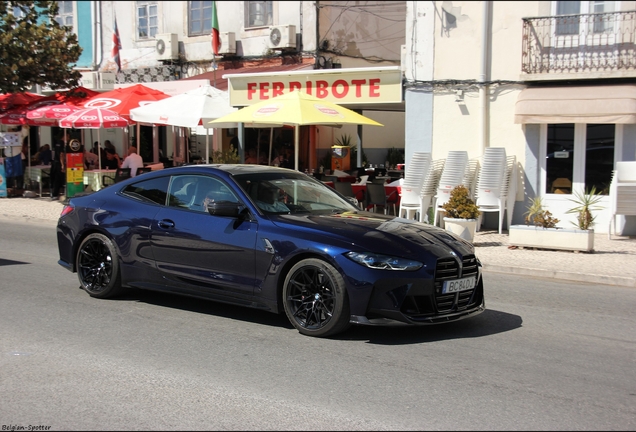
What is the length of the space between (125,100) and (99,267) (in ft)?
39.2

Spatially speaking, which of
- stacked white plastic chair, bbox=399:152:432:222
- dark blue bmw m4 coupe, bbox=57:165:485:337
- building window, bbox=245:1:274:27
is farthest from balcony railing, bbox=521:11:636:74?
building window, bbox=245:1:274:27

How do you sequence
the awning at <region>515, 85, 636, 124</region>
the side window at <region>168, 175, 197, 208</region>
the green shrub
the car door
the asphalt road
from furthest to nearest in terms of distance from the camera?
the awning at <region>515, 85, 636, 124</region> → the green shrub → the side window at <region>168, 175, 197, 208</region> → the car door → the asphalt road

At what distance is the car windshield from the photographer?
718 centimetres

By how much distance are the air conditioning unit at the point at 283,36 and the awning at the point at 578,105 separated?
985 cm

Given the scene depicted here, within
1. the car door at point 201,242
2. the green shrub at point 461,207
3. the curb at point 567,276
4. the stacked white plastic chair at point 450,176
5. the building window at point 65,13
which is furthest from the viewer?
the building window at point 65,13

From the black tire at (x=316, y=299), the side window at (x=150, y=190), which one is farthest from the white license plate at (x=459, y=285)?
the side window at (x=150, y=190)

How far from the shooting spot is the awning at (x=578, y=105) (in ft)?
45.9

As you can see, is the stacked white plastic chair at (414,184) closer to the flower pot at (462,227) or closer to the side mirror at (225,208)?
the flower pot at (462,227)

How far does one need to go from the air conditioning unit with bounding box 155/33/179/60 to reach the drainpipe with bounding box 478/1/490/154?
13.3 m

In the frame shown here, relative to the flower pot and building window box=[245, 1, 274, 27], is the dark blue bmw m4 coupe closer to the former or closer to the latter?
the flower pot

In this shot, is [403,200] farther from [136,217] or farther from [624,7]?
[136,217]

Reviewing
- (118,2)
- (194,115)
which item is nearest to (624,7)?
(194,115)

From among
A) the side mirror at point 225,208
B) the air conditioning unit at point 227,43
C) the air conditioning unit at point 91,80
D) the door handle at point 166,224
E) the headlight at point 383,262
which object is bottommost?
the headlight at point 383,262

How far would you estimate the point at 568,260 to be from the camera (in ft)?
38.0
